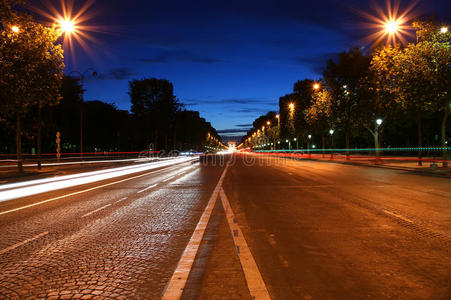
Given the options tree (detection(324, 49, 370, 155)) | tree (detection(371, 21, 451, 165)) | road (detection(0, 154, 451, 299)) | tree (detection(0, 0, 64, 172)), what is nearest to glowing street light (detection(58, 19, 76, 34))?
tree (detection(0, 0, 64, 172))

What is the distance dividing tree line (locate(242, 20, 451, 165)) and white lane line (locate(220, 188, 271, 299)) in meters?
20.3

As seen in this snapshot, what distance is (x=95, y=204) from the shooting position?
11.5 meters

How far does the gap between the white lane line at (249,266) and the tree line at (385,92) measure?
2033 centimetres

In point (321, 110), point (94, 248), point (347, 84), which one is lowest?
point (94, 248)

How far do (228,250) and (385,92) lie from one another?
29955mm

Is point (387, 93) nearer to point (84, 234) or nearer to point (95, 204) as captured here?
point (95, 204)

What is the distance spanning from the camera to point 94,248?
6219 mm

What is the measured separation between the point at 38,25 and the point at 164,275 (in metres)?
24.3

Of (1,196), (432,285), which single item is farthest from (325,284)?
(1,196)

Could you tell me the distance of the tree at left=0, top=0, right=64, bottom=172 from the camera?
861 inches

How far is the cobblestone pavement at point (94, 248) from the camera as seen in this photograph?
4457 mm

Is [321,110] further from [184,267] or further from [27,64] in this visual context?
[184,267]

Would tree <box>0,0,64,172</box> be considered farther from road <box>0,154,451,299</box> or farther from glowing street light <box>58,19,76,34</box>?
road <box>0,154,451,299</box>

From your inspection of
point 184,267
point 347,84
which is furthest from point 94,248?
point 347,84
